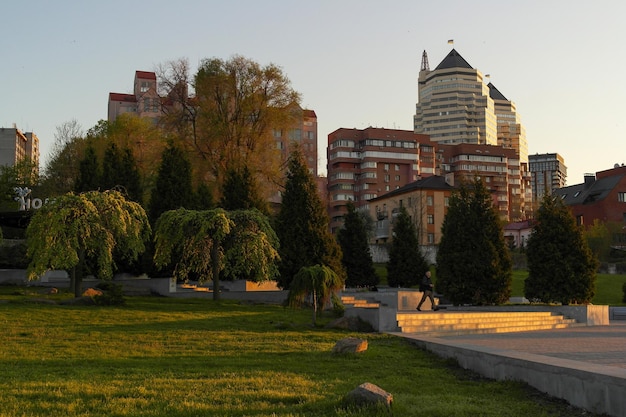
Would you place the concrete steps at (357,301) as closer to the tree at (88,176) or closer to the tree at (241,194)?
the tree at (241,194)

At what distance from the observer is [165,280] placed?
32656mm

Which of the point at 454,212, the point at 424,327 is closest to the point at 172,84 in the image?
the point at 454,212

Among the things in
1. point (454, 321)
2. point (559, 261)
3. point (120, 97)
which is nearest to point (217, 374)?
point (454, 321)

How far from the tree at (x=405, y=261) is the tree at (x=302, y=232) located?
40.5 ft

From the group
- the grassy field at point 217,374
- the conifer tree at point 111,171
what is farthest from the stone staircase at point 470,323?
the conifer tree at point 111,171

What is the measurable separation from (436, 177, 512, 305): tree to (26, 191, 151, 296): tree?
14.2 metres

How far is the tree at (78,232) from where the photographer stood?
80.5 ft

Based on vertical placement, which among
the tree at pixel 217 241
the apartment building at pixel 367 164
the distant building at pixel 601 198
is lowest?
the tree at pixel 217 241

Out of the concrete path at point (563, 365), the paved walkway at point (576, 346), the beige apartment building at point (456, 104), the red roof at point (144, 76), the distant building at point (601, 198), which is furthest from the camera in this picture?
the beige apartment building at point (456, 104)

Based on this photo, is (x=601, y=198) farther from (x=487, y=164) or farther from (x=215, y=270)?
(x=487, y=164)

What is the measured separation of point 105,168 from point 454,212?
857 inches

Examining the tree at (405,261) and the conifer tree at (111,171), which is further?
the tree at (405,261)

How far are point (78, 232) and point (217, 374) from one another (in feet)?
57.1

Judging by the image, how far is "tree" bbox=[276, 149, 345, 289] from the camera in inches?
1158
